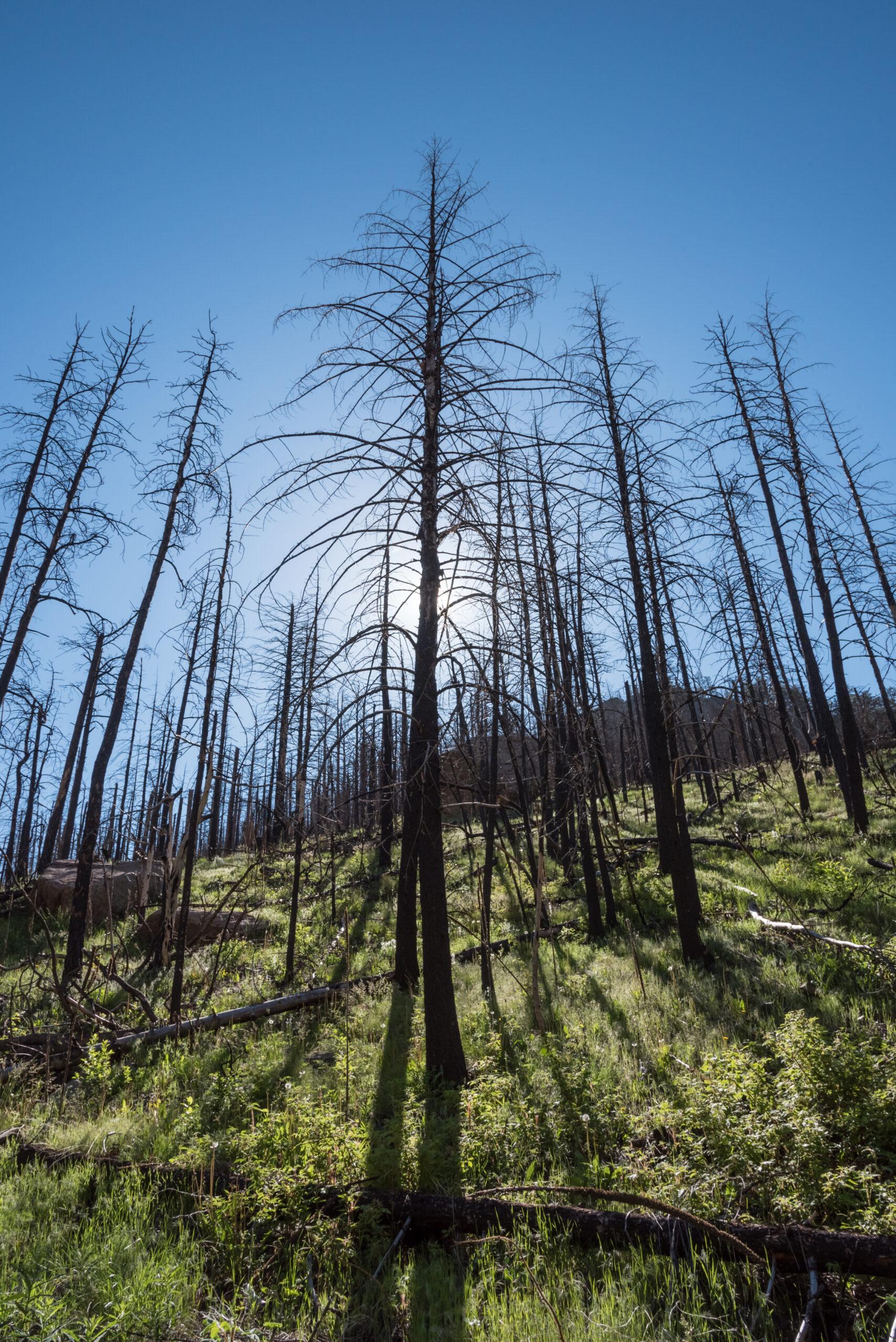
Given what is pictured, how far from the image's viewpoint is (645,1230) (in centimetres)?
369

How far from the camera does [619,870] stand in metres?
14.6

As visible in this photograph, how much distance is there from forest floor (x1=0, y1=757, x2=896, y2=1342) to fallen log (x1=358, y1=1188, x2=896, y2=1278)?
0.09 meters

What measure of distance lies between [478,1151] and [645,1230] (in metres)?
1.47

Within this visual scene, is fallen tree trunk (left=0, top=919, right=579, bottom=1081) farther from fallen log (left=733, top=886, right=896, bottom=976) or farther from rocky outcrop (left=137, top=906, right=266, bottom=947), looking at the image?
rocky outcrop (left=137, top=906, right=266, bottom=947)

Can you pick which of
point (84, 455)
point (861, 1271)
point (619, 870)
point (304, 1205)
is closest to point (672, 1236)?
point (861, 1271)

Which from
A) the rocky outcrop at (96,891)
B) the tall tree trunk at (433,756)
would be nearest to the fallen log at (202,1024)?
the tall tree trunk at (433,756)

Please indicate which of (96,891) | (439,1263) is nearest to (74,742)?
(96,891)

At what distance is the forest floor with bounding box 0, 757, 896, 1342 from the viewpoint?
331cm

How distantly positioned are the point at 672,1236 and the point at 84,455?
1561 cm

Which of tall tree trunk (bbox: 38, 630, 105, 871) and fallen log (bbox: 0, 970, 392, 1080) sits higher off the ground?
tall tree trunk (bbox: 38, 630, 105, 871)

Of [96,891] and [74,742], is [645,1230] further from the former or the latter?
[74,742]

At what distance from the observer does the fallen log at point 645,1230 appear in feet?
10.5

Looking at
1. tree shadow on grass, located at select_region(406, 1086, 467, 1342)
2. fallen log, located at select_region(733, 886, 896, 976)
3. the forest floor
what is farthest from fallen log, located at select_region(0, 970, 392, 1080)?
fallen log, located at select_region(733, 886, 896, 976)

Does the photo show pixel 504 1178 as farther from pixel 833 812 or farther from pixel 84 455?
pixel 833 812
